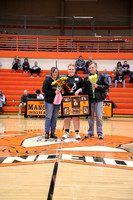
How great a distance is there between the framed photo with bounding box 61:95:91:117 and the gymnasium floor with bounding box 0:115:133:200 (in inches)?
28.9

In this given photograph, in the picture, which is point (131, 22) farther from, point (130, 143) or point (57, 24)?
point (130, 143)

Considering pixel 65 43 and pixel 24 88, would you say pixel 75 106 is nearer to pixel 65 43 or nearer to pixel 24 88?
pixel 24 88

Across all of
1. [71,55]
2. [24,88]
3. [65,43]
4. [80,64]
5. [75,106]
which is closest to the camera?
[75,106]

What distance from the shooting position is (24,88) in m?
12.8

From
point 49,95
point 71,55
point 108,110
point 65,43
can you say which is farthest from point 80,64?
point 49,95

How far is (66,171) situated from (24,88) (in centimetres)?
1048

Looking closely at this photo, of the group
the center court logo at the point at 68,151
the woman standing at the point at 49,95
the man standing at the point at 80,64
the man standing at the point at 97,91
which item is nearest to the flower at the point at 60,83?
the woman standing at the point at 49,95

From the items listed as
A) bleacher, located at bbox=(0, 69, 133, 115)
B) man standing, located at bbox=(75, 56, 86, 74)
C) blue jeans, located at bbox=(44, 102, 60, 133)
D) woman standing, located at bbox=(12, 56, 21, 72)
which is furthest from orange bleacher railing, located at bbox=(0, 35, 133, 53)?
blue jeans, located at bbox=(44, 102, 60, 133)

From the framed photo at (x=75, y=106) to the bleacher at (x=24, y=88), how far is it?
6.39 metres

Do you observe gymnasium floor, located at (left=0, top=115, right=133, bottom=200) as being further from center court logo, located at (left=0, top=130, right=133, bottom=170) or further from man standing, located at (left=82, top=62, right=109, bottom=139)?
man standing, located at (left=82, top=62, right=109, bottom=139)

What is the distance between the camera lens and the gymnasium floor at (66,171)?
2109 mm

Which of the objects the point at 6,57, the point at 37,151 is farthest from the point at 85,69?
the point at 37,151

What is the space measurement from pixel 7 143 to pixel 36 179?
6.94ft

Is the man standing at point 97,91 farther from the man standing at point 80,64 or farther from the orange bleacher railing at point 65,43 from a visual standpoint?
the orange bleacher railing at point 65,43
